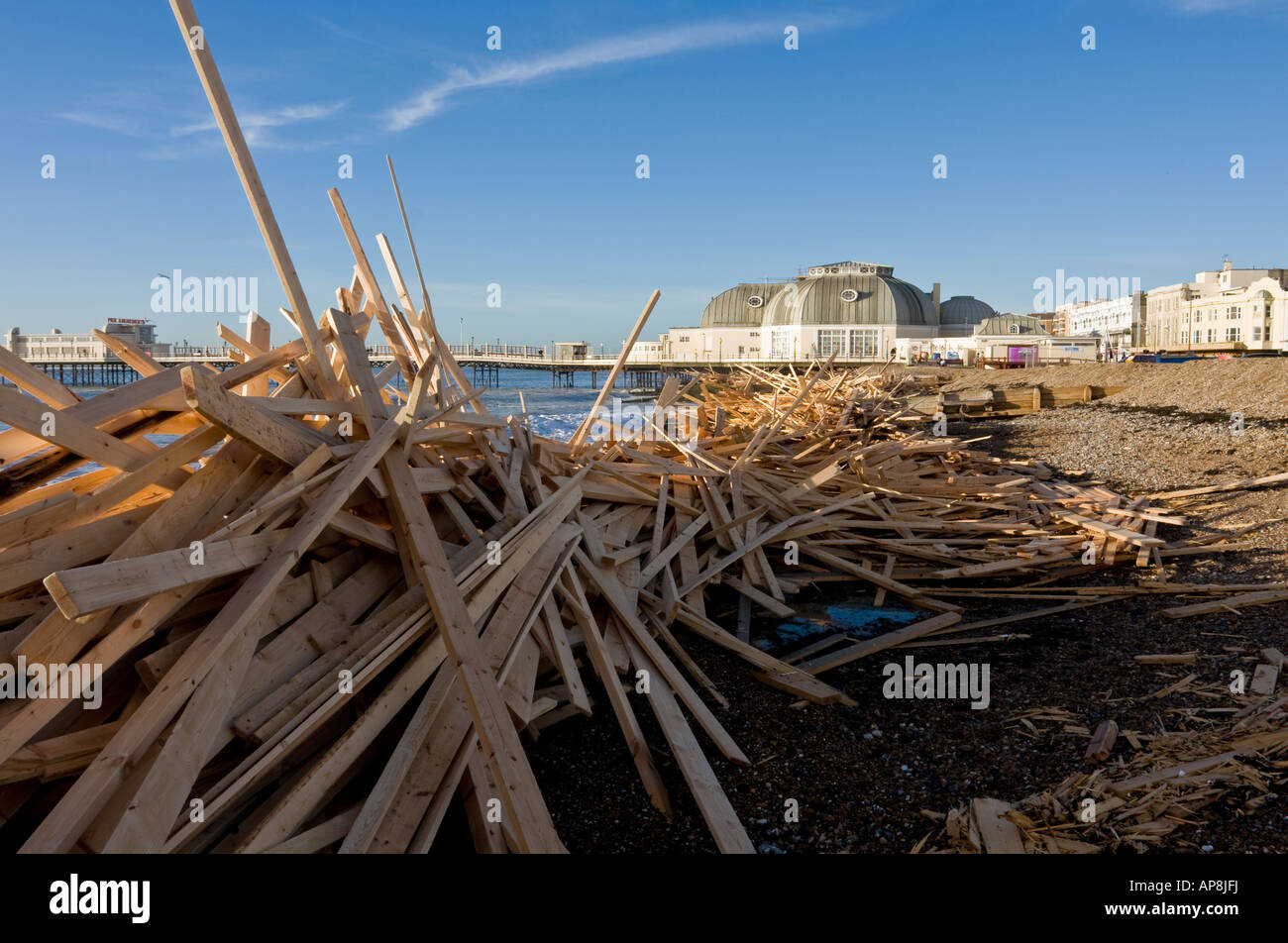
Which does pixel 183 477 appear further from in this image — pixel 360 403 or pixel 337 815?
pixel 337 815

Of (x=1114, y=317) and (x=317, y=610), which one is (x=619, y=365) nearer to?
(x=317, y=610)

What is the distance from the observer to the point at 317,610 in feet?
14.1

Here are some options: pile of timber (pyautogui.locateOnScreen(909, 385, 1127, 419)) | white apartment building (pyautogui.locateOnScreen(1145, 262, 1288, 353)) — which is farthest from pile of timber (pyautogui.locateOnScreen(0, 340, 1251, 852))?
white apartment building (pyautogui.locateOnScreen(1145, 262, 1288, 353))

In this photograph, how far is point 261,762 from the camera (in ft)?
11.3

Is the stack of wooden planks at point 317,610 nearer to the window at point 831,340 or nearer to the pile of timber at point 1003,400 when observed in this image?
the pile of timber at point 1003,400

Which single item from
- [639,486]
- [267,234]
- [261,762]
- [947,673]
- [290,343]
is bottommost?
[947,673]

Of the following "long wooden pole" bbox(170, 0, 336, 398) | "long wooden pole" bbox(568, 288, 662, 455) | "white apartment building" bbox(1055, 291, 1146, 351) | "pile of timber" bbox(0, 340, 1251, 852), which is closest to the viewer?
"pile of timber" bbox(0, 340, 1251, 852)

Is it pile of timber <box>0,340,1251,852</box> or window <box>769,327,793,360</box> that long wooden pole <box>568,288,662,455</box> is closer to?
pile of timber <box>0,340,1251,852</box>

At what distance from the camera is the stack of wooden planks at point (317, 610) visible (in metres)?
3.42

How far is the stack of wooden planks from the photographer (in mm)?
3418

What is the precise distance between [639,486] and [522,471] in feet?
5.35

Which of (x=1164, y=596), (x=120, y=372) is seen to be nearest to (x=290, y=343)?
(x=1164, y=596)

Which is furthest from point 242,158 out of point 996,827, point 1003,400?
point 1003,400
